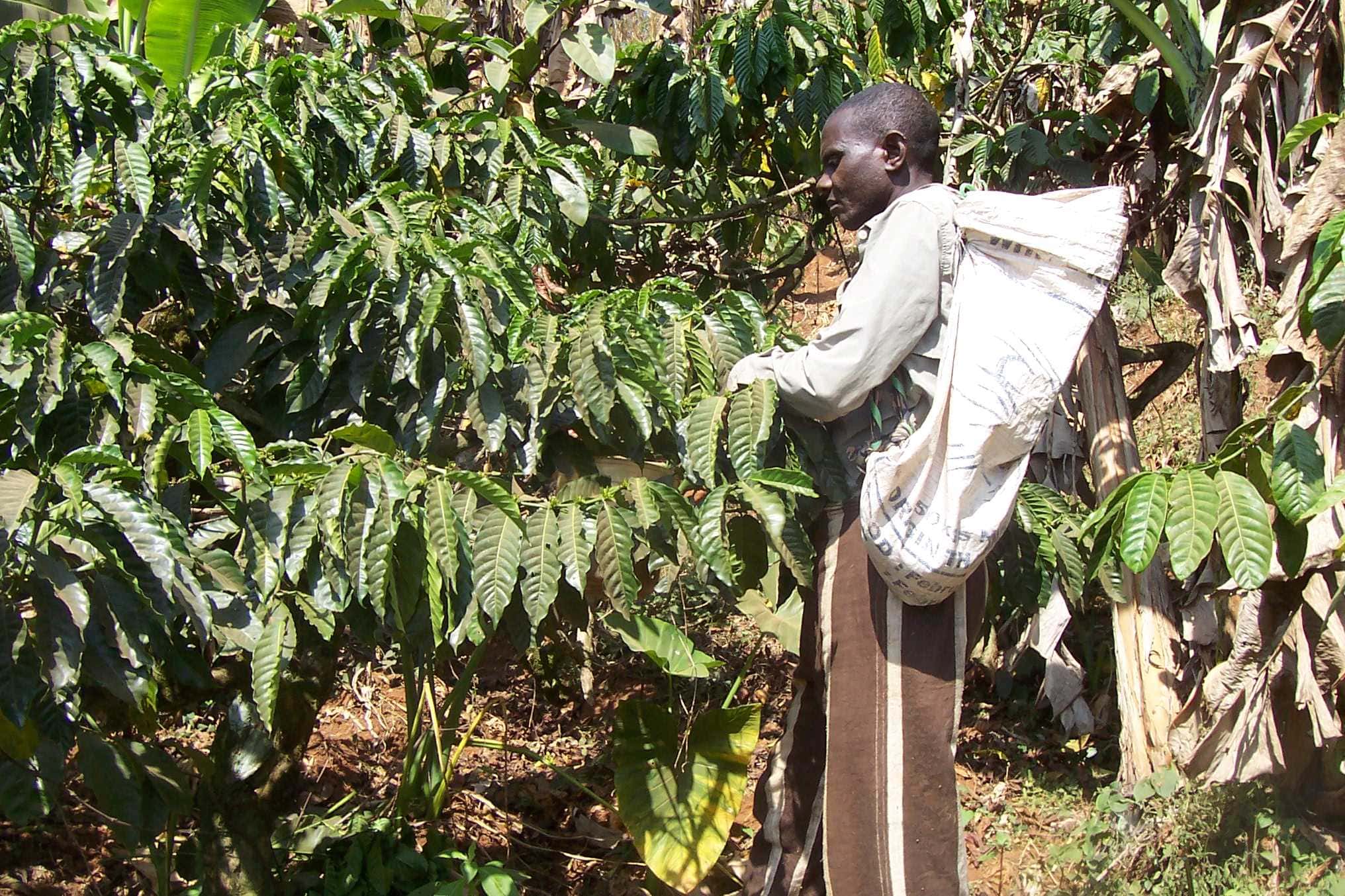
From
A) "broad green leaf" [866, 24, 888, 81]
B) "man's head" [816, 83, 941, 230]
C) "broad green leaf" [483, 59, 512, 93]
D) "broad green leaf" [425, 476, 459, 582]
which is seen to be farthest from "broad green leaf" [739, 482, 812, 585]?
"broad green leaf" [866, 24, 888, 81]

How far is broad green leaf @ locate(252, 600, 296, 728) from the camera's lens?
6.80ft

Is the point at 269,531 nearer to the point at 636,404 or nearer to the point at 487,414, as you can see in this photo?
the point at 487,414

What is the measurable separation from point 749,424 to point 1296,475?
942 millimetres

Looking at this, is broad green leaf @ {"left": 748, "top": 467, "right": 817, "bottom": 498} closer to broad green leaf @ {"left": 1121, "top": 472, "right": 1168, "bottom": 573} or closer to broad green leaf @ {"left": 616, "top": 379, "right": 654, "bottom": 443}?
broad green leaf @ {"left": 616, "top": 379, "right": 654, "bottom": 443}

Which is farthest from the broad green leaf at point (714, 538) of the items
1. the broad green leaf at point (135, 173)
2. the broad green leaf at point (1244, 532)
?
the broad green leaf at point (135, 173)

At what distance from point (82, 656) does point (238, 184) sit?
1.07 metres

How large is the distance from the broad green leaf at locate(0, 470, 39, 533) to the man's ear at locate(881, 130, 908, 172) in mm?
1520

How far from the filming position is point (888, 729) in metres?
2.30

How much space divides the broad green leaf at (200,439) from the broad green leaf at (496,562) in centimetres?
44

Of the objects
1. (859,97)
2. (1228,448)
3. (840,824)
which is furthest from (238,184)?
(1228,448)

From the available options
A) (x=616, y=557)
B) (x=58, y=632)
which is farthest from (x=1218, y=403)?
(x=58, y=632)

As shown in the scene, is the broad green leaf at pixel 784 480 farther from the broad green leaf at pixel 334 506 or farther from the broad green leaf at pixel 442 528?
the broad green leaf at pixel 334 506

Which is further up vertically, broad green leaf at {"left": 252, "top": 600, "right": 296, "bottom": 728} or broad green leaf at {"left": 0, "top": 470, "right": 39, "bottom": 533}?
broad green leaf at {"left": 0, "top": 470, "right": 39, "bottom": 533}

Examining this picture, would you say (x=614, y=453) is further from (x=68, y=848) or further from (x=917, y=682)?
(x=68, y=848)
